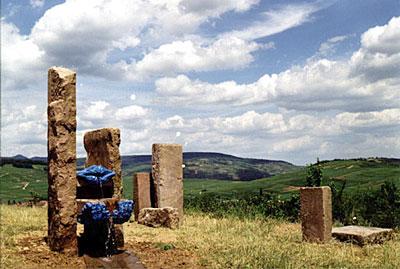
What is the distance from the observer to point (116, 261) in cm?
927

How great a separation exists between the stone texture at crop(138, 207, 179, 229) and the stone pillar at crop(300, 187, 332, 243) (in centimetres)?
341

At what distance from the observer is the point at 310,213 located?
38.2 ft

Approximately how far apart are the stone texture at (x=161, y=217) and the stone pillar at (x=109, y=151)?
2.89 metres

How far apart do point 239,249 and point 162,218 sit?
14.0 feet

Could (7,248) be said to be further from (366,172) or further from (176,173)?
(366,172)

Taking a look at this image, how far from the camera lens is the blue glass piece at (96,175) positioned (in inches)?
398

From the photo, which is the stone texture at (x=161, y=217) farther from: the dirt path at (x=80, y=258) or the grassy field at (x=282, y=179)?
the grassy field at (x=282, y=179)

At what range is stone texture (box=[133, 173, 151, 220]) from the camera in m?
14.9

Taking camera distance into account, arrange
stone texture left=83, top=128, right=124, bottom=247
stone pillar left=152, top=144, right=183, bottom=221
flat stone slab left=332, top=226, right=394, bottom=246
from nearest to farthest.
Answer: stone texture left=83, top=128, right=124, bottom=247 < flat stone slab left=332, top=226, right=394, bottom=246 < stone pillar left=152, top=144, right=183, bottom=221

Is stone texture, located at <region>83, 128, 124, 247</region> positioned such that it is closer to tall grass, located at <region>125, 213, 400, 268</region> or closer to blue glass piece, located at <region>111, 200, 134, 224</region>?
blue glass piece, located at <region>111, 200, 134, 224</region>

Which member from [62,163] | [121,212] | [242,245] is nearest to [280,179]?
[242,245]

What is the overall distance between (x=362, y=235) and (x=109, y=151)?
5.68 metres

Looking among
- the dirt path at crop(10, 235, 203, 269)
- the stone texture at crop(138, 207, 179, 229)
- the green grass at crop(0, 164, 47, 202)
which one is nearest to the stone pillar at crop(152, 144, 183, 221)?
the stone texture at crop(138, 207, 179, 229)

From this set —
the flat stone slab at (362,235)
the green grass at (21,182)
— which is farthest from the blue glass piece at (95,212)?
the green grass at (21,182)
